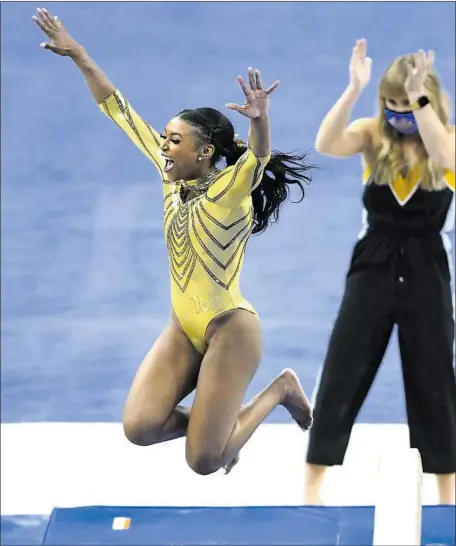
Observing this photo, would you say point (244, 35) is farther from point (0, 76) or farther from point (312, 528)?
point (312, 528)

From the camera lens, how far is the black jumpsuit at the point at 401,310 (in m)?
7.39

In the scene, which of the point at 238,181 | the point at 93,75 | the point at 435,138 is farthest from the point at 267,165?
the point at 435,138

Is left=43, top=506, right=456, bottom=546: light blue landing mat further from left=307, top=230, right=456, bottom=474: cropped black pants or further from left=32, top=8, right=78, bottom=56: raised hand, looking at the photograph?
left=32, top=8, right=78, bottom=56: raised hand

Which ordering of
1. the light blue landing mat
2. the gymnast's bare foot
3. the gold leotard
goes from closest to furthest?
1. the gold leotard
2. the gymnast's bare foot
3. the light blue landing mat

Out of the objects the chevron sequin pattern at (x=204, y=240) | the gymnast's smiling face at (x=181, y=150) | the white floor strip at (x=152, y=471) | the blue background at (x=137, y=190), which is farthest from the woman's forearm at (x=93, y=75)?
the blue background at (x=137, y=190)

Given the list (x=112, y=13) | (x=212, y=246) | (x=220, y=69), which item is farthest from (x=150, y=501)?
(x=112, y=13)

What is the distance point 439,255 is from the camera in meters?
7.45

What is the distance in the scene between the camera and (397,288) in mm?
7402

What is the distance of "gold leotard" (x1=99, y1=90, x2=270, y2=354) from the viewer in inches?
216

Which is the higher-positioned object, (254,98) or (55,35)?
(55,35)

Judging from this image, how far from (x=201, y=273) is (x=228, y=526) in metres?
1.98

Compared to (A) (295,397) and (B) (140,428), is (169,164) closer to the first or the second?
(B) (140,428)

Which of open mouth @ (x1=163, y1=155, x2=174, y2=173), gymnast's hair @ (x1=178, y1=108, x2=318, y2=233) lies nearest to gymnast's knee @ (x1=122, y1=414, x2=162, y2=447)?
gymnast's hair @ (x1=178, y1=108, x2=318, y2=233)

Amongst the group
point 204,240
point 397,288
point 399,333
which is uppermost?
point 204,240
